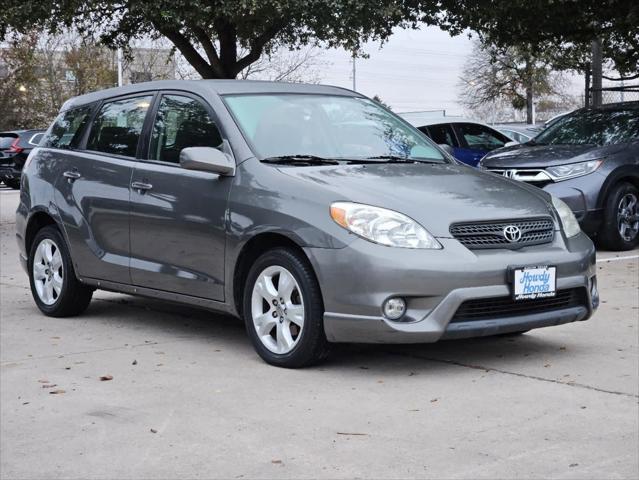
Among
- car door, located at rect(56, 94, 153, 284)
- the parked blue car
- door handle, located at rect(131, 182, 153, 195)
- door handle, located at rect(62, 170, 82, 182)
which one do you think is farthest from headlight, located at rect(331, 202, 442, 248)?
the parked blue car

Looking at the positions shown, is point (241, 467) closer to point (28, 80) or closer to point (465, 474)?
point (465, 474)

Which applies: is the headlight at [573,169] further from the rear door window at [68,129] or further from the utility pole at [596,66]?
the utility pole at [596,66]

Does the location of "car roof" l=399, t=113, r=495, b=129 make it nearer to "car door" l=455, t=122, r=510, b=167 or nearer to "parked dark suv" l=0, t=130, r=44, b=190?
"car door" l=455, t=122, r=510, b=167

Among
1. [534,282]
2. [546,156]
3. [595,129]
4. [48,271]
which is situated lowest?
[48,271]

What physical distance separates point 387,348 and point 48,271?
9.68 feet

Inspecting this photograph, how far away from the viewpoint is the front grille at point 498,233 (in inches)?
245

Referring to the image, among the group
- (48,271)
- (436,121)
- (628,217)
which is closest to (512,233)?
(48,271)

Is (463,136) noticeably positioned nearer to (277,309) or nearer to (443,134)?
(443,134)

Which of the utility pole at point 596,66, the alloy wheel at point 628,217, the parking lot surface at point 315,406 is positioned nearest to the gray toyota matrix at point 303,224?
the parking lot surface at point 315,406

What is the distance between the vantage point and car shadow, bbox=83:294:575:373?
21.7ft

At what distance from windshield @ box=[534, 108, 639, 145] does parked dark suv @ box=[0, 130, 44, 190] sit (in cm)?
1717

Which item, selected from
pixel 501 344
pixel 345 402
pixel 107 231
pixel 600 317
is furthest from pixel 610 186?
pixel 345 402

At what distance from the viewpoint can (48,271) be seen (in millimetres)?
8602

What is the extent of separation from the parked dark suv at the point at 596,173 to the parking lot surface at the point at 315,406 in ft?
13.6
